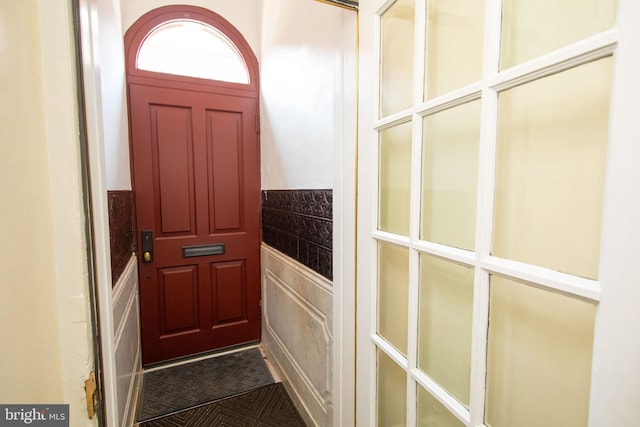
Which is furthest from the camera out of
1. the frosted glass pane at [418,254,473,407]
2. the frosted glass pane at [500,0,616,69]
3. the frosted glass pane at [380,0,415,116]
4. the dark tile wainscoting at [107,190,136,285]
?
the dark tile wainscoting at [107,190,136,285]

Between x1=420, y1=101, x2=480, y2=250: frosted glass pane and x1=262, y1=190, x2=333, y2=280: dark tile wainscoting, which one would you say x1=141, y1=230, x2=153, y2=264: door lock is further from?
x1=420, y1=101, x2=480, y2=250: frosted glass pane

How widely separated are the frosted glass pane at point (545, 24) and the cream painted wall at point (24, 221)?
903 mm

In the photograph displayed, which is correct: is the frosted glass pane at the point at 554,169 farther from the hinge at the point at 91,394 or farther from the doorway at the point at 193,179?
the doorway at the point at 193,179

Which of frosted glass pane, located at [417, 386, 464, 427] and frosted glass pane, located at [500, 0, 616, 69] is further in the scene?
frosted glass pane, located at [417, 386, 464, 427]

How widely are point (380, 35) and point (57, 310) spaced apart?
1.07m

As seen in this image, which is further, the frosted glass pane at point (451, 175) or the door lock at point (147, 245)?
the door lock at point (147, 245)

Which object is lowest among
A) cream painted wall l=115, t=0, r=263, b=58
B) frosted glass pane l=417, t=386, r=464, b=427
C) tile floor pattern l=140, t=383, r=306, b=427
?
tile floor pattern l=140, t=383, r=306, b=427

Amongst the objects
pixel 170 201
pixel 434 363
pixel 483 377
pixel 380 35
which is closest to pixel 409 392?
pixel 434 363

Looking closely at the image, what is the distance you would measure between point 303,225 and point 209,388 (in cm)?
137

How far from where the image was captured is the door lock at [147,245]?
207 centimetres

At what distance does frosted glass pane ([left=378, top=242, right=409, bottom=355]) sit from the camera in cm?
83

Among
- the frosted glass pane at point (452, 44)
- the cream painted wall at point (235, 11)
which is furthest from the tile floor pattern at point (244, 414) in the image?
the cream painted wall at point (235, 11)

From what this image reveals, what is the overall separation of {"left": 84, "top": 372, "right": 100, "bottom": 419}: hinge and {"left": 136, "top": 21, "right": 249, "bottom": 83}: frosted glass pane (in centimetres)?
210

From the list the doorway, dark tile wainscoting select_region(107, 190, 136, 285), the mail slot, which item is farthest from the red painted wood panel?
dark tile wainscoting select_region(107, 190, 136, 285)
